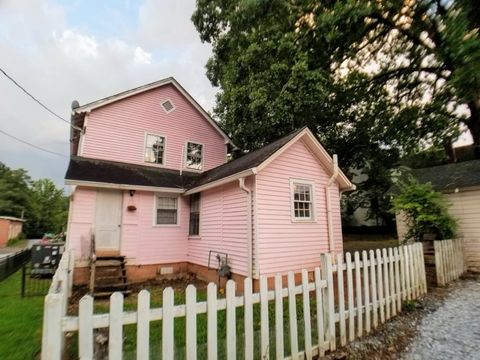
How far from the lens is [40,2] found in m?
7.35

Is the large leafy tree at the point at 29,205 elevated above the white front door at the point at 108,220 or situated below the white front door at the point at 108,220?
above

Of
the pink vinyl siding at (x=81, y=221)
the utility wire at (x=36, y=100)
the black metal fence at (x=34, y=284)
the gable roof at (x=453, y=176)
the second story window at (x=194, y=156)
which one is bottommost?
the black metal fence at (x=34, y=284)

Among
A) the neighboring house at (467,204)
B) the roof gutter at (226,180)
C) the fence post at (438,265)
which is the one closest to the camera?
the fence post at (438,265)

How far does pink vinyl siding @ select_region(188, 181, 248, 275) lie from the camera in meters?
8.46

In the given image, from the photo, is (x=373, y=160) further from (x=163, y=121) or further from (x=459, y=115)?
(x=163, y=121)

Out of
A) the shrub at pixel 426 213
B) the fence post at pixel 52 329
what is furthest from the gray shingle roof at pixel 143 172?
the fence post at pixel 52 329

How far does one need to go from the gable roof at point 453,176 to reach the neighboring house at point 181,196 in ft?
13.0

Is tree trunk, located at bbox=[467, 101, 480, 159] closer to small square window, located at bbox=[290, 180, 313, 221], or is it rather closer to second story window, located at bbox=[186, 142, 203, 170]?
small square window, located at bbox=[290, 180, 313, 221]

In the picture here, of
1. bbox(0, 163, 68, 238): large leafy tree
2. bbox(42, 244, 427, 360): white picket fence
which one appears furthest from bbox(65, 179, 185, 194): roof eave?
bbox(0, 163, 68, 238): large leafy tree

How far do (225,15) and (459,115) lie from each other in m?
12.1

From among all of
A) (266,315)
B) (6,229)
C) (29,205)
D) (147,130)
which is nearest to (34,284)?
(147,130)

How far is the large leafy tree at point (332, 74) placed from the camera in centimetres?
936

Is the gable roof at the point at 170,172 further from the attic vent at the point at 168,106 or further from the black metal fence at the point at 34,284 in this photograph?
the black metal fence at the point at 34,284

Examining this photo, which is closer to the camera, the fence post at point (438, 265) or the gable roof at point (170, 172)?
the fence post at point (438, 265)
